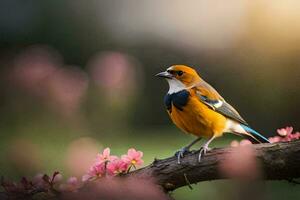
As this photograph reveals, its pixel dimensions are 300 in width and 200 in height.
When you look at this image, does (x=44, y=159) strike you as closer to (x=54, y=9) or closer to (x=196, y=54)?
(x=196, y=54)

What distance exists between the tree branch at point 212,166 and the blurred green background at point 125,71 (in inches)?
12.2

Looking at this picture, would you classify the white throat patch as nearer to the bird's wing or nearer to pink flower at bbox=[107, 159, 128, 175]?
the bird's wing

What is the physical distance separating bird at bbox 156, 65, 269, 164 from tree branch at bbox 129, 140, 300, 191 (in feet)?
0.53

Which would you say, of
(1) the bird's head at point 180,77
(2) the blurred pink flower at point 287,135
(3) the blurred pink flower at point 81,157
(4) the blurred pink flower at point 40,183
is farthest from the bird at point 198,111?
(4) the blurred pink flower at point 40,183

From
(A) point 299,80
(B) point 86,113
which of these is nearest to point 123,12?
(A) point 299,80

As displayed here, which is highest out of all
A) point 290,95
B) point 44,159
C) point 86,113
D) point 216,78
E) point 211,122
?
point 216,78

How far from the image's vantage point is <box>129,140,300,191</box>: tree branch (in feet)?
4.24

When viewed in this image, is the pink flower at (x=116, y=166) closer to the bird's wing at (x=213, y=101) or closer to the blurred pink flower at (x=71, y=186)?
the blurred pink flower at (x=71, y=186)

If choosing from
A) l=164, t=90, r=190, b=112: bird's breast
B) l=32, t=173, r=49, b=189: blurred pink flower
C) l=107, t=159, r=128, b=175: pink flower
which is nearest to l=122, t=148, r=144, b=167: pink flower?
l=107, t=159, r=128, b=175: pink flower

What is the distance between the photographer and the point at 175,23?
4.88 metres

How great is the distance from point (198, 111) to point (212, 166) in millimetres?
218

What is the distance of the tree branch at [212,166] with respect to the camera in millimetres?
1292

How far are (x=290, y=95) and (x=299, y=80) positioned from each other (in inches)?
4.0

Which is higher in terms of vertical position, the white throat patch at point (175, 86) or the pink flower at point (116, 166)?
the white throat patch at point (175, 86)
